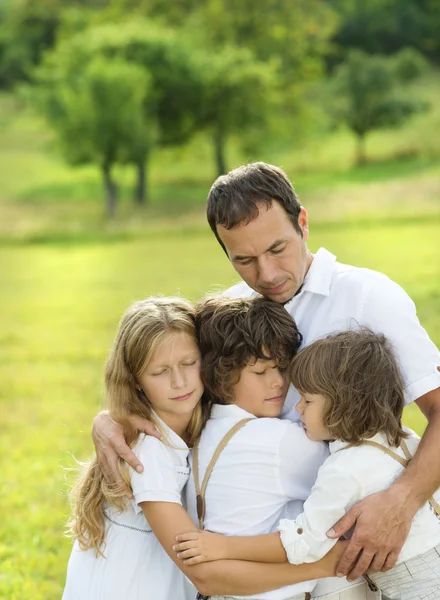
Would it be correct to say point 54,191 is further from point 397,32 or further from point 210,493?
point 210,493

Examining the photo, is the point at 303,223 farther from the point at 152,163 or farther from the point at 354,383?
the point at 152,163

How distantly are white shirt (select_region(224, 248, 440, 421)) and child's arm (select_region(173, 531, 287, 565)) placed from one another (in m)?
0.49

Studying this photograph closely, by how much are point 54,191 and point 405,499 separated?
3498 centimetres

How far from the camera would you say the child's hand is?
2939 mm

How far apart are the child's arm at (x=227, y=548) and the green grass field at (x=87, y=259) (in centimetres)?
62

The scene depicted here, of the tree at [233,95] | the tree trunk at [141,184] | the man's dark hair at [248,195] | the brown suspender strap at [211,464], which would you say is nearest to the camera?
the brown suspender strap at [211,464]

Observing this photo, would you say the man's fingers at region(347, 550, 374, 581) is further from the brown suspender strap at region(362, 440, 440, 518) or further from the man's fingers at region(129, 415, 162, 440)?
the man's fingers at region(129, 415, 162, 440)

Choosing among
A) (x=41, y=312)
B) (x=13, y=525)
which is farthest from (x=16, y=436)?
(x=41, y=312)

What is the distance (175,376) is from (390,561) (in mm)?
917

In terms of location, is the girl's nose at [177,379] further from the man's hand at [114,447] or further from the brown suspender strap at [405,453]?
the brown suspender strap at [405,453]

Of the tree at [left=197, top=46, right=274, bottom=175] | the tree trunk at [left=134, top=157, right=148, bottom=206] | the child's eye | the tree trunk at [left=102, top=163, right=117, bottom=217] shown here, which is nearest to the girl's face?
the child's eye

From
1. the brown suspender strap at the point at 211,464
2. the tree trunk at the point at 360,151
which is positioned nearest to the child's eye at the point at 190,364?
the brown suspender strap at the point at 211,464

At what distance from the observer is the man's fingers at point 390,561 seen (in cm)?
294

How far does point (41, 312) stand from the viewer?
1503 centimetres
